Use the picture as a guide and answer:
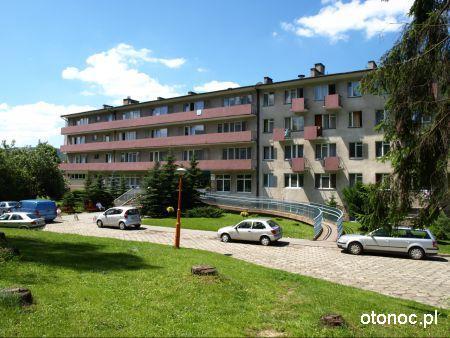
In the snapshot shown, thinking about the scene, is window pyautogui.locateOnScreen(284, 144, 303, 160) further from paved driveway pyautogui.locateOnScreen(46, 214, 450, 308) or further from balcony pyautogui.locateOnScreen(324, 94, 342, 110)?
paved driveway pyautogui.locateOnScreen(46, 214, 450, 308)

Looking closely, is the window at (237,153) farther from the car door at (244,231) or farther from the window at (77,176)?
the window at (77,176)

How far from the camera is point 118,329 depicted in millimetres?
6031

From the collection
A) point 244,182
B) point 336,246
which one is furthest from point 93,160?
point 336,246

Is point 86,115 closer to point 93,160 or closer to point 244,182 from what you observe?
point 93,160

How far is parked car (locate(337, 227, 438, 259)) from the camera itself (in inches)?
712

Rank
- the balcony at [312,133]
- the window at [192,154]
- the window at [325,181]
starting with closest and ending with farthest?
the window at [325,181] → the balcony at [312,133] → the window at [192,154]

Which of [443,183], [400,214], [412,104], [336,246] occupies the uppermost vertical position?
[412,104]

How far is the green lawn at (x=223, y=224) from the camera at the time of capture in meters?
25.3

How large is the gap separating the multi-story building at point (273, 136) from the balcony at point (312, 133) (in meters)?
0.09

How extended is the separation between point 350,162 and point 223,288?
2906 cm

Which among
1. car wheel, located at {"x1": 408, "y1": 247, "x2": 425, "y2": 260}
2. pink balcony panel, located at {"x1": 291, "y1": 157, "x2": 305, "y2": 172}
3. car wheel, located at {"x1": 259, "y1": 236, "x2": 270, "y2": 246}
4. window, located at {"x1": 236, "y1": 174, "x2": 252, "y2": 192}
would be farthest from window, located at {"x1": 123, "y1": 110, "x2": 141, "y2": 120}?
car wheel, located at {"x1": 408, "y1": 247, "x2": 425, "y2": 260}

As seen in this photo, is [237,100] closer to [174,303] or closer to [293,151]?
[293,151]

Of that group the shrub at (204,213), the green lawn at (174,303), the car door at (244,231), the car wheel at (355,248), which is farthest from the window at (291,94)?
the green lawn at (174,303)

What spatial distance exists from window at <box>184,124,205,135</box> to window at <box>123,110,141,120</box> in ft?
30.3
